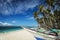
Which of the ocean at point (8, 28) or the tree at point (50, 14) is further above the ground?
the tree at point (50, 14)

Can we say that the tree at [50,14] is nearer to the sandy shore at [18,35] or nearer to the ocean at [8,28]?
the sandy shore at [18,35]

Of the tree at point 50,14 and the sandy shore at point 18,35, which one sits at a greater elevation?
the tree at point 50,14

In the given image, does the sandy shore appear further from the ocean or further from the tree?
the tree

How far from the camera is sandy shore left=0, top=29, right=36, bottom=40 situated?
259 centimetres

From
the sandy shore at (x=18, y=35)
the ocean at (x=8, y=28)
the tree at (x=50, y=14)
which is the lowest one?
the sandy shore at (x=18, y=35)

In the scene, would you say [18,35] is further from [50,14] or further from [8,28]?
[50,14]

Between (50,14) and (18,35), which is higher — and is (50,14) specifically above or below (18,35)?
above

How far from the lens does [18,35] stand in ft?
8.65

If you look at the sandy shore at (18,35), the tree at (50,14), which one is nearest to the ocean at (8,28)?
the sandy shore at (18,35)

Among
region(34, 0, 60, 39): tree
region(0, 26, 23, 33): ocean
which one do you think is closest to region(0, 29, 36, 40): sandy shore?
region(0, 26, 23, 33): ocean

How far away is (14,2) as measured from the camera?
2.73m

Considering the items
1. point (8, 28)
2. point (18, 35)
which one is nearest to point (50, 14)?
point (18, 35)

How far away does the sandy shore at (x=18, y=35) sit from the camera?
259 centimetres

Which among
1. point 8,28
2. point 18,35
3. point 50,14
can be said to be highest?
point 50,14
